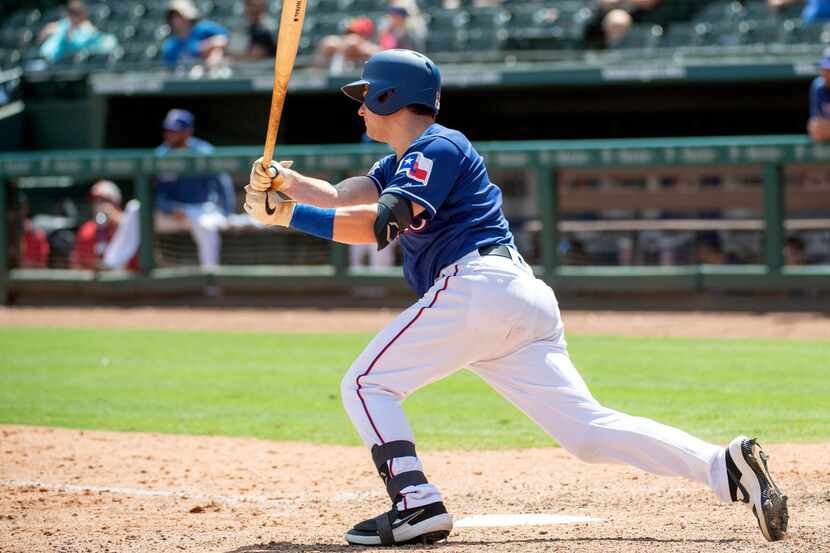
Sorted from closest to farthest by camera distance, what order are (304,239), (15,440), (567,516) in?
(567,516), (15,440), (304,239)

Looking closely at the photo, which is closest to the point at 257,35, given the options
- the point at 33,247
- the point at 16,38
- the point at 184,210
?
the point at 184,210

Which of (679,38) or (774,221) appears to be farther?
(679,38)

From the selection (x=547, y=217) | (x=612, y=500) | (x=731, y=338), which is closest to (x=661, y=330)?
(x=731, y=338)

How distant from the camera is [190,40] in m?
14.2

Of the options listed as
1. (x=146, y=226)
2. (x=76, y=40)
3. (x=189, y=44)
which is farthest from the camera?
(x=76, y=40)

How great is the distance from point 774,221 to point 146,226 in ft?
19.4

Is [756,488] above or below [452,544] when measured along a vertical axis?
above

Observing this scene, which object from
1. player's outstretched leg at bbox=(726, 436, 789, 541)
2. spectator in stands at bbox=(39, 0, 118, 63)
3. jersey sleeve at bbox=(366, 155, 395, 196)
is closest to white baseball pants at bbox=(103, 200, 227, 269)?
spectator in stands at bbox=(39, 0, 118, 63)

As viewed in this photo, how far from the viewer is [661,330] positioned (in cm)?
967

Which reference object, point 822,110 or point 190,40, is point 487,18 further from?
point 822,110

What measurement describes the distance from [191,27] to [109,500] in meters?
10.7

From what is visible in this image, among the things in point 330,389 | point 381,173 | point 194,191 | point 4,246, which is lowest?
point 330,389

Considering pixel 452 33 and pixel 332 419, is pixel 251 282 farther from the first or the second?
pixel 332 419

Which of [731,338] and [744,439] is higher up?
[744,439]
